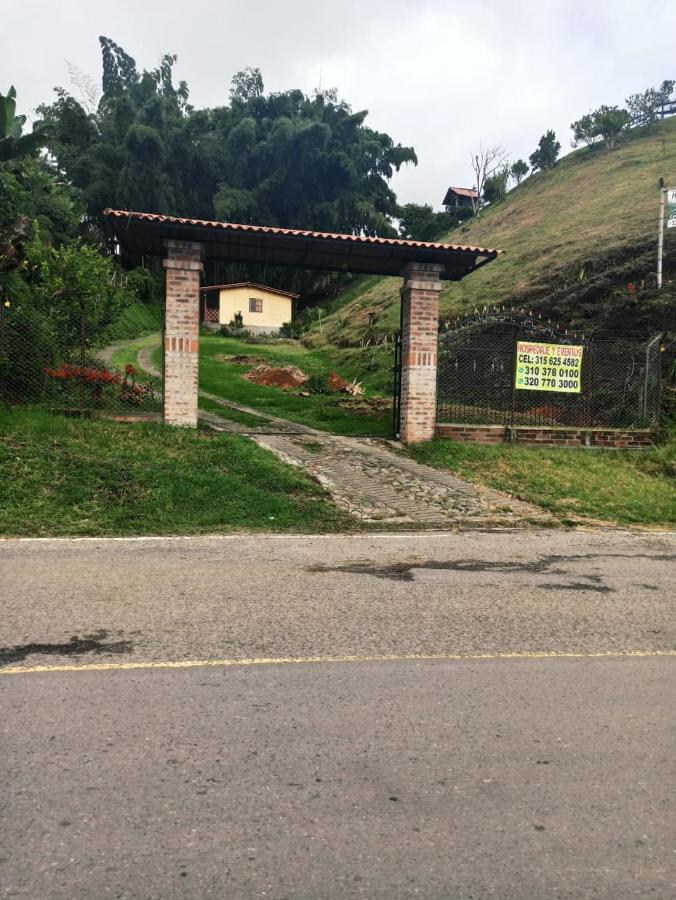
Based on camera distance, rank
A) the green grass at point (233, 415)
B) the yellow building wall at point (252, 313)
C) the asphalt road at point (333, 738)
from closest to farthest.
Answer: the asphalt road at point (333, 738), the green grass at point (233, 415), the yellow building wall at point (252, 313)

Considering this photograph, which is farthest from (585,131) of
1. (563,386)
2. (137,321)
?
(563,386)

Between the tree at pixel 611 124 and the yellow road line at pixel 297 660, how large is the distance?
66053 millimetres

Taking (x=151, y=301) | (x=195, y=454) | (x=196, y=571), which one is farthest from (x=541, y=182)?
Answer: (x=196, y=571)

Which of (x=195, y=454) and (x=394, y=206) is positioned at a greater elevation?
(x=394, y=206)

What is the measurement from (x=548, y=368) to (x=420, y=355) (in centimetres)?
246

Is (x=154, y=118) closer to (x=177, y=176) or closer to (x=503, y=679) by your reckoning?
(x=177, y=176)

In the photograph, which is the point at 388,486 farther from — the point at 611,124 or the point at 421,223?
the point at 611,124

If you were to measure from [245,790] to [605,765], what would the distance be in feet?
5.07

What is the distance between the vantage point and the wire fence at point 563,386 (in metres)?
12.7

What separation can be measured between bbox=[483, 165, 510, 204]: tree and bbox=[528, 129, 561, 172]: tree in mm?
3780

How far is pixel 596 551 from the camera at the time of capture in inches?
286

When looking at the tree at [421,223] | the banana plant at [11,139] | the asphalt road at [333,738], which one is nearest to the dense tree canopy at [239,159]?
the tree at [421,223]

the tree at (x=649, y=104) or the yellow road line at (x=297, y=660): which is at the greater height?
the tree at (x=649, y=104)

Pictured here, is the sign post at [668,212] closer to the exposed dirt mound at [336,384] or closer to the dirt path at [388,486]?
the exposed dirt mound at [336,384]
